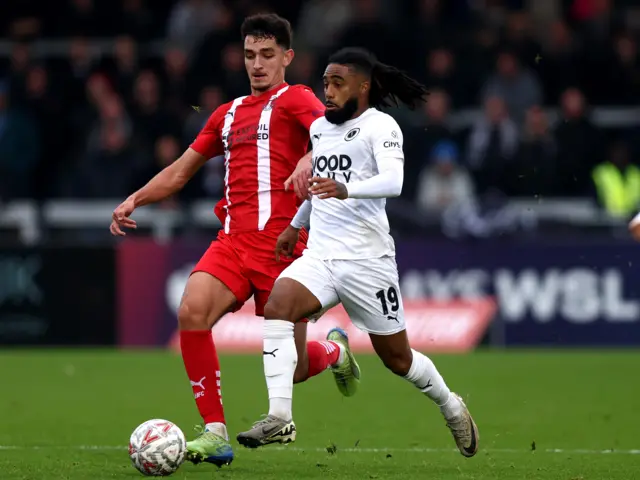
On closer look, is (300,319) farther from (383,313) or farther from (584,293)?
(584,293)

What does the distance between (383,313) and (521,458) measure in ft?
4.35

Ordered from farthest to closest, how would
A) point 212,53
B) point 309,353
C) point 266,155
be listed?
point 212,53 < point 309,353 < point 266,155

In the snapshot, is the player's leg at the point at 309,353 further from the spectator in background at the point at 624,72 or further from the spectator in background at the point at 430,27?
the spectator in background at the point at 624,72

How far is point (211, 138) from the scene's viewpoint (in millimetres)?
8094

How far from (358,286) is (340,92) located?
3.47 ft

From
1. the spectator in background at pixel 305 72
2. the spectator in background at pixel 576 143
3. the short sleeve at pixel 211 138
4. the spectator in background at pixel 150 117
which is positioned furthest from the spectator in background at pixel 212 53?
the short sleeve at pixel 211 138

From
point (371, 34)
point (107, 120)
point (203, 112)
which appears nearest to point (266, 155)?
point (203, 112)

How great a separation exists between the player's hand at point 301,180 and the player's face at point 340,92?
0.94 ft

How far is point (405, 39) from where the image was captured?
709 inches

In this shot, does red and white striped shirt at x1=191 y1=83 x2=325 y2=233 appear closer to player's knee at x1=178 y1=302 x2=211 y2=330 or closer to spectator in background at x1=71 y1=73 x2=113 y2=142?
player's knee at x1=178 y1=302 x2=211 y2=330

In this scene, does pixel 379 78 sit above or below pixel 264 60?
below

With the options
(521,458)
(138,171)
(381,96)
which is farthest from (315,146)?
(138,171)

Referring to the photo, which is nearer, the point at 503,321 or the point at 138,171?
the point at 503,321

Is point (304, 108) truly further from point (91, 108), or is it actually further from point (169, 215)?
point (91, 108)
